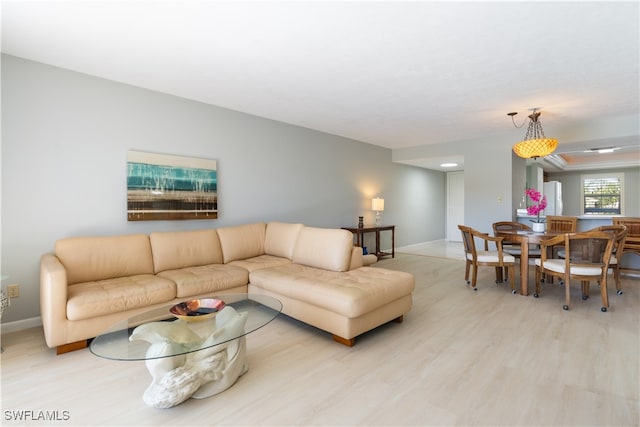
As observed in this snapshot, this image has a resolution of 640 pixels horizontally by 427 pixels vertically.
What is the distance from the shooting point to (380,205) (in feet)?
20.8

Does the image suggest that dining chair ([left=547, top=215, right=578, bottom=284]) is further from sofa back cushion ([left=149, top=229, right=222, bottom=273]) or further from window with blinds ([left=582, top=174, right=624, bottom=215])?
window with blinds ([left=582, top=174, right=624, bottom=215])

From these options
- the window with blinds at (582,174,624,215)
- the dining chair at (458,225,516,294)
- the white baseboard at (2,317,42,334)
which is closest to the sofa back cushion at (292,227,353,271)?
the dining chair at (458,225,516,294)

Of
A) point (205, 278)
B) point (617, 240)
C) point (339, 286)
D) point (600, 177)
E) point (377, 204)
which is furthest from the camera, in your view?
point (600, 177)

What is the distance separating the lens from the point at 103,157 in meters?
3.27

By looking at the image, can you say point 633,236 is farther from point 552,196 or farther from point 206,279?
point 206,279

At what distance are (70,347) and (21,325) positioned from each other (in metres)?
0.86

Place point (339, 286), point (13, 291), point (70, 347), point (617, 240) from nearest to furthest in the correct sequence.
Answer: point (70, 347) → point (339, 286) → point (13, 291) → point (617, 240)

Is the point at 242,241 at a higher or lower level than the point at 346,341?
higher

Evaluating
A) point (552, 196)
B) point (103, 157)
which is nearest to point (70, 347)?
point (103, 157)

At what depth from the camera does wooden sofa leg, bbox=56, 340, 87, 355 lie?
238 cm

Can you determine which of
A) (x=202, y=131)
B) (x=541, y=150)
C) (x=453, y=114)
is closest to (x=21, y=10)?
(x=202, y=131)

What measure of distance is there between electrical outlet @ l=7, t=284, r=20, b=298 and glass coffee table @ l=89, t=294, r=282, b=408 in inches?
63.7

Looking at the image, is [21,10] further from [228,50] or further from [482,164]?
[482,164]

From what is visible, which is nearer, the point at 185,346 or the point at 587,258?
the point at 185,346
